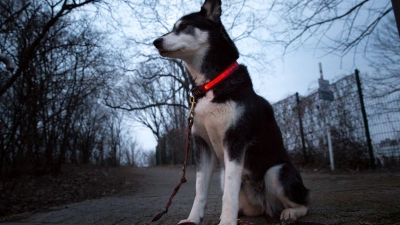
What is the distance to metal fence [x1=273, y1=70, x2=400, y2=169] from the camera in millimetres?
9734

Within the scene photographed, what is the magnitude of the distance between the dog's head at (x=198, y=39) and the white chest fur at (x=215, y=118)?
475 mm

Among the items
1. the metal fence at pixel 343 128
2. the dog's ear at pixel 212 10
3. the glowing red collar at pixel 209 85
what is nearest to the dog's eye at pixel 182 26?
the dog's ear at pixel 212 10

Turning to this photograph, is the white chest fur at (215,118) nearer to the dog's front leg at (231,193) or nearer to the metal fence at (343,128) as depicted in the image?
the dog's front leg at (231,193)

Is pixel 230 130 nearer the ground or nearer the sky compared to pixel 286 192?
nearer the sky

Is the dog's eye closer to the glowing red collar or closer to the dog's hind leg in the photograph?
the glowing red collar

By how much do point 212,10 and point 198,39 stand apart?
347mm

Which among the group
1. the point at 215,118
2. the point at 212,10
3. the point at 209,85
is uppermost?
the point at 212,10

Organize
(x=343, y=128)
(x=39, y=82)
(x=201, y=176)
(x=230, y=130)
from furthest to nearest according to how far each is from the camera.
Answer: (x=343, y=128)
(x=39, y=82)
(x=201, y=176)
(x=230, y=130)

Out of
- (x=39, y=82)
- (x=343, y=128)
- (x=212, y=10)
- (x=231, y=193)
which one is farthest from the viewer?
(x=343, y=128)

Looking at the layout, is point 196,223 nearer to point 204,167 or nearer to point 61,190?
point 204,167

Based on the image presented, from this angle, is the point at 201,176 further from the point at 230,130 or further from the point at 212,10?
the point at 212,10

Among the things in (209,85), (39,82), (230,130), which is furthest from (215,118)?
(39,82)

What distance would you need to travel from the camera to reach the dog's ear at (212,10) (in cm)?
292

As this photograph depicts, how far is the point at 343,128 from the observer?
1126 cm
